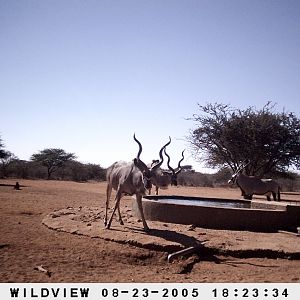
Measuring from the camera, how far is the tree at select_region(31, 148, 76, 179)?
173 ft

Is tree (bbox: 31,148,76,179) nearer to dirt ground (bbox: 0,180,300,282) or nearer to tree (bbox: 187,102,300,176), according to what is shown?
tree (bbox: 187,102,300,176)

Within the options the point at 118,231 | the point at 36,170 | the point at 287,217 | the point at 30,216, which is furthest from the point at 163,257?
the point at 36,170

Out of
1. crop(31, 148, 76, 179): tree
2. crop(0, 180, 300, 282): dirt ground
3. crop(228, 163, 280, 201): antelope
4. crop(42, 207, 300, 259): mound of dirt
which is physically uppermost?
crop(31, 148, 76, 179): tree

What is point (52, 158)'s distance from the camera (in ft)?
174

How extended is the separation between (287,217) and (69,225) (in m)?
5.90

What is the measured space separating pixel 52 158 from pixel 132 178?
152 ft

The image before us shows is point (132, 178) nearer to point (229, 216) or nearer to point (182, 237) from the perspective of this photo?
point (182, 237)

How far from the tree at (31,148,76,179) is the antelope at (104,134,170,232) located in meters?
44.4

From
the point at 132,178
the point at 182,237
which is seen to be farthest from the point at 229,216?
the point at 132,178

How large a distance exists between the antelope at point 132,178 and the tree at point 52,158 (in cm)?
4436

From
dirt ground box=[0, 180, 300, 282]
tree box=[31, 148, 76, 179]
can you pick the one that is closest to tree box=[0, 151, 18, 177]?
tree box=[31, 148, 76, 179]

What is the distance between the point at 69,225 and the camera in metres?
8.80

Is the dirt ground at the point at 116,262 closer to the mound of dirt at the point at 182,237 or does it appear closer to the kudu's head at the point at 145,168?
the mound of dirt at the point at 182,237

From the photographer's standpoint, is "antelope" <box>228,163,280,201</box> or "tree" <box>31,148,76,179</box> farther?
"tree" <box>31,148,76,179</box>
